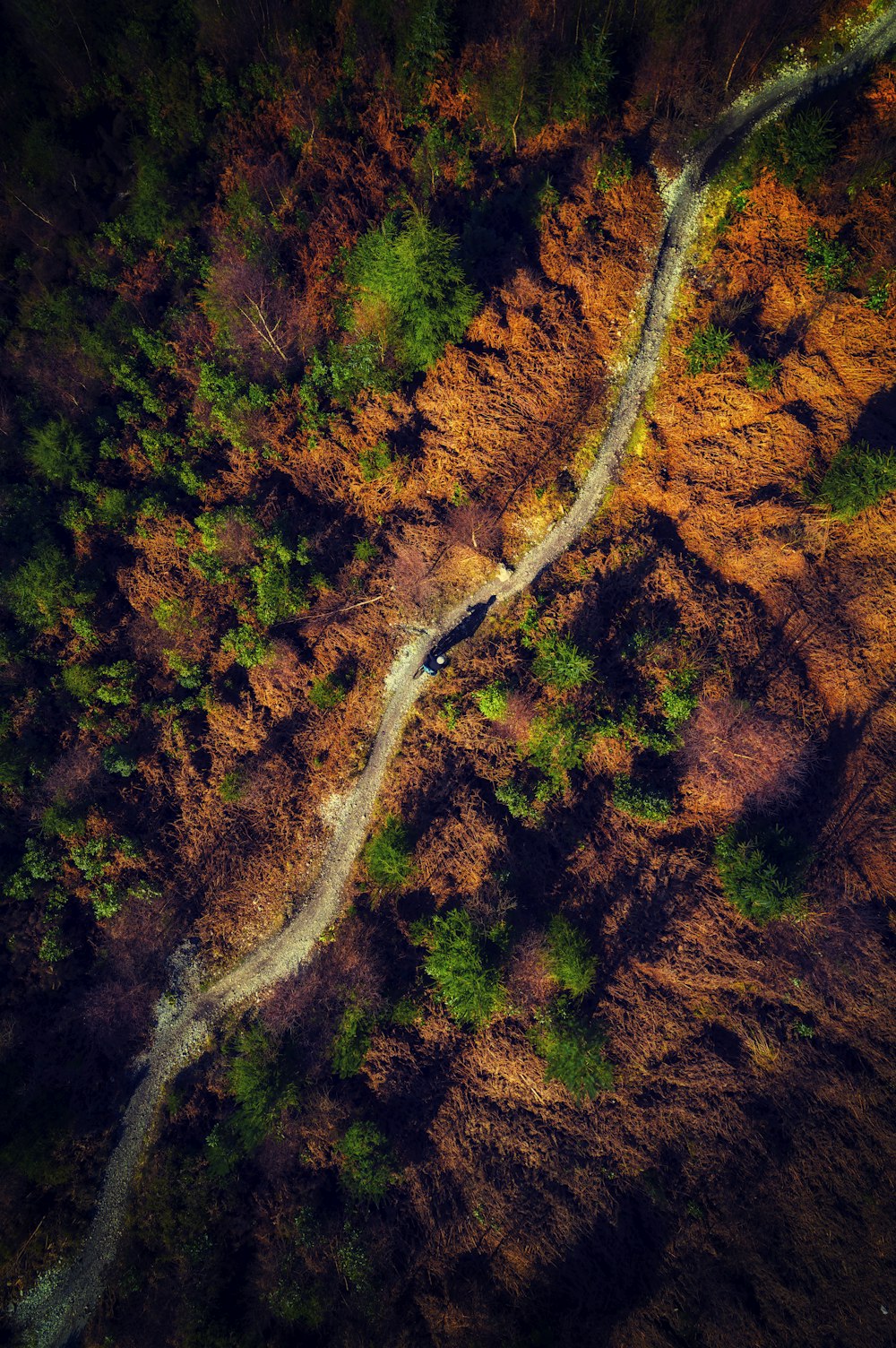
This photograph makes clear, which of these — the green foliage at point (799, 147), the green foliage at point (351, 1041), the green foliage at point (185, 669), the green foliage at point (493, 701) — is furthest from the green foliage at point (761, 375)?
the green foliage at point (351, 1041)

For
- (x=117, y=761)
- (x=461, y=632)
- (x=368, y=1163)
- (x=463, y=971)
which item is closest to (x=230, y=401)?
(x=461, y=632)

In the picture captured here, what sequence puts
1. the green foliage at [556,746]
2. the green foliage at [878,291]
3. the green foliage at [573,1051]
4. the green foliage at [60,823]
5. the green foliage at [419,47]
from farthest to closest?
the green foliage at [60,823] → the green foliage at [556,746] → the green foliage at [419,47] → the green foliage at [573,1051] → the green foliage at [878,291]

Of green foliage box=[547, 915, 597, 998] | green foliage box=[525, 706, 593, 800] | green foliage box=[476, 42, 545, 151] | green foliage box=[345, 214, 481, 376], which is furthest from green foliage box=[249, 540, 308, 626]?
green foliage box=[476, 42, 545, 151]

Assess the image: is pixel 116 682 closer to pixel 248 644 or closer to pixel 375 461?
pixel 248 644

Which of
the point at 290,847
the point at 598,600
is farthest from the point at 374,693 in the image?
the point at 598,600

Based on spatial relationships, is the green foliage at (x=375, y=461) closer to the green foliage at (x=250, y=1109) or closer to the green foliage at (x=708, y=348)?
the green foliage at (x=708, y=348)

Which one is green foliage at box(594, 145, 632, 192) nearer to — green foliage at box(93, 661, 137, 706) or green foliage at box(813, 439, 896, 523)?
green foliage at box(813, 439, 896, 523)
